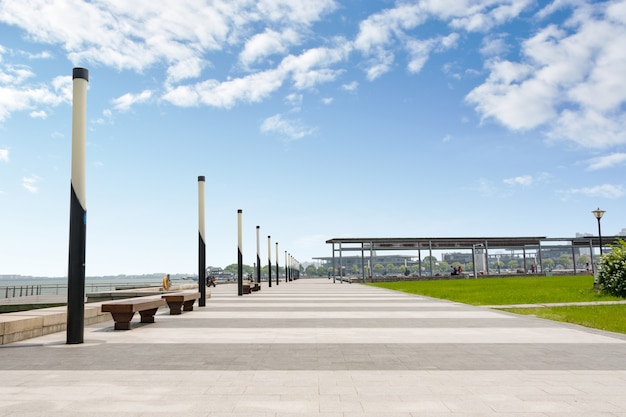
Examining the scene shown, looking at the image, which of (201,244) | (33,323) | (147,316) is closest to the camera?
(33,323)

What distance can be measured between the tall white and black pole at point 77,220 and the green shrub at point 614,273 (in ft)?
61.1

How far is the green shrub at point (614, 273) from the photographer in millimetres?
19594

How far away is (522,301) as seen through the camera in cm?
1848

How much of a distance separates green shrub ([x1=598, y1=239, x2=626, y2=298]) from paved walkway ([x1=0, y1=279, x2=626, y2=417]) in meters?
10.7

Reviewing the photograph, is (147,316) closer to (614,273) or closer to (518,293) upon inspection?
(518,293)

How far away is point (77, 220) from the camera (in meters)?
9.17

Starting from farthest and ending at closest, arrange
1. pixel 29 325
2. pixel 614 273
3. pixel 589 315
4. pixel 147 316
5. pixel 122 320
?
pixel 614 273, pixel 589 315, pixel 147 316, pixel 122 320, pixel 29 325

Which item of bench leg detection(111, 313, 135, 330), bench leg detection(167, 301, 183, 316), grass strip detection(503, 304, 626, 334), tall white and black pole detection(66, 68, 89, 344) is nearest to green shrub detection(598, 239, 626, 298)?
grass strip detection(503, 304, 626, 334)

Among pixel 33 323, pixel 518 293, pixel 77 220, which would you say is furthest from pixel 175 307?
pixel 518 293
